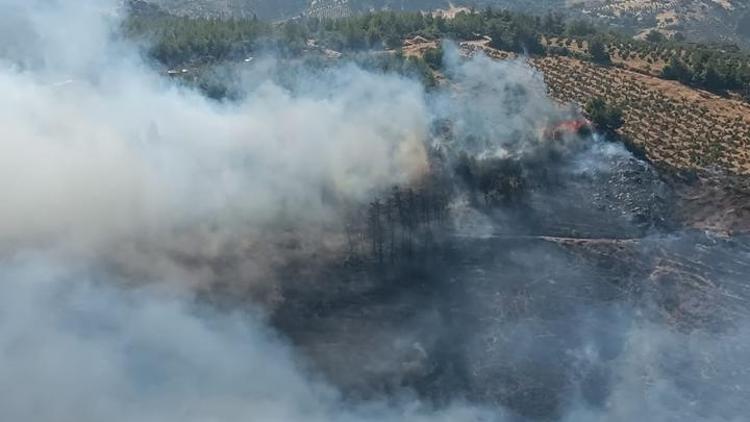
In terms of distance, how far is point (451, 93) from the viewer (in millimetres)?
71812

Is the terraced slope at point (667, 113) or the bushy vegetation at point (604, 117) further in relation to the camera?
the bushy vegetation at point (604, 117)

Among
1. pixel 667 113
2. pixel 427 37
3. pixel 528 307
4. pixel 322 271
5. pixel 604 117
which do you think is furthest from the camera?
pixel 427 37

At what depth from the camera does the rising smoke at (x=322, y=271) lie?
A: 5056 centimetres

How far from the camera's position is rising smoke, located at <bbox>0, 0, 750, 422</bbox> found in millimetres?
50562

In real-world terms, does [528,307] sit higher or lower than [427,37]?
lower

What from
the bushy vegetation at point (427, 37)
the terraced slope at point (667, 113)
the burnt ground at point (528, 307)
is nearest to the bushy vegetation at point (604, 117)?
the terraced slope at point (667, 113)

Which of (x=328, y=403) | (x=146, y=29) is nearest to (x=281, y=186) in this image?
(x=328, y=403)

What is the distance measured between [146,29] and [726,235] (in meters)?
68.6

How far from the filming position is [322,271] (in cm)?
5603

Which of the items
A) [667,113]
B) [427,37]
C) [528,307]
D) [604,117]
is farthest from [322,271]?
[427,37]

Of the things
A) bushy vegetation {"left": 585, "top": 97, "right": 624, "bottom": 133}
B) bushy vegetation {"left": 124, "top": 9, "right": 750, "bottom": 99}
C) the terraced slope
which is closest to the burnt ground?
the terraced slope

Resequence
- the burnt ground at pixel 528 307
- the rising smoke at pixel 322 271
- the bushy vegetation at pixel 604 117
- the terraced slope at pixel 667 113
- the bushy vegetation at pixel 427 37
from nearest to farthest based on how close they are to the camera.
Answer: the rising smoke at pixel 322 271
the burnt ground at pixel 528 307
the terraced slope at pixel 667 113
the bushy vegetation at pixel 604 117
the bushy vegetation at pixel 427 37

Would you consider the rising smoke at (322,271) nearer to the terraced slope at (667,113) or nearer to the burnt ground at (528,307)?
the burnt ground at (528,307)

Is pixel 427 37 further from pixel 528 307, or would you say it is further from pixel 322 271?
pixel 528 307
